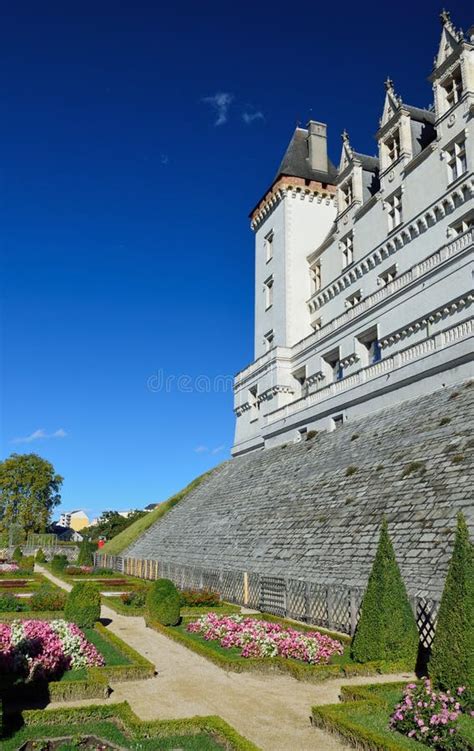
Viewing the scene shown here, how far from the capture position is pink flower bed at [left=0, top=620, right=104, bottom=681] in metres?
11.4

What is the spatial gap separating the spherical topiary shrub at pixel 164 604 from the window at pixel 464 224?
21.2 m

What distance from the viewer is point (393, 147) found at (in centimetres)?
3588

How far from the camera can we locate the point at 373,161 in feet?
139

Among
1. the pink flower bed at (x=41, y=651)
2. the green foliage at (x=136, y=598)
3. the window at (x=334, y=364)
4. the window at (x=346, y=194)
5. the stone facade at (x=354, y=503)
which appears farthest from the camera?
the window at (x=346, y=194)

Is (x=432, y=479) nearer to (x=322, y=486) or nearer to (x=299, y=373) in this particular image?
(x=322, y=486)

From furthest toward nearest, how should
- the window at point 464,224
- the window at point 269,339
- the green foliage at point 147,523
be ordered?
1. the green foliage at point 147,523
2. the window at point 269,339
3. the window at point 464,224

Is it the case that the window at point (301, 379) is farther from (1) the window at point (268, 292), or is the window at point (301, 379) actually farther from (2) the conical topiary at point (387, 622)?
(2) the conical topiary at point (387, 622)

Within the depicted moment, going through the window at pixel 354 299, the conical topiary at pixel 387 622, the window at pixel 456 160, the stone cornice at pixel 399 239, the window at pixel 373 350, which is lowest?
the conical topiary at pixel 387 622

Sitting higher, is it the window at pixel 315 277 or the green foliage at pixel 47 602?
the window at pixel 315 277

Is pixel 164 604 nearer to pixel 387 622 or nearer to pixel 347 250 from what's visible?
pixel 387 622

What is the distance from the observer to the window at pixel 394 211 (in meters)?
34.2

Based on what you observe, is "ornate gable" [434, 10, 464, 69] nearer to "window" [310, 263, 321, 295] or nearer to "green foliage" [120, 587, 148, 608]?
"window" [310, 263, 321, 295]

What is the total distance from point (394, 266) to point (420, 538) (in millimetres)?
21763

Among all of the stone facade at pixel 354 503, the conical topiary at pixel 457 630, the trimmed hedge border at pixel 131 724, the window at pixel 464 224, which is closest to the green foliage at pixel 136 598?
the stone facade at pixel 354 503
